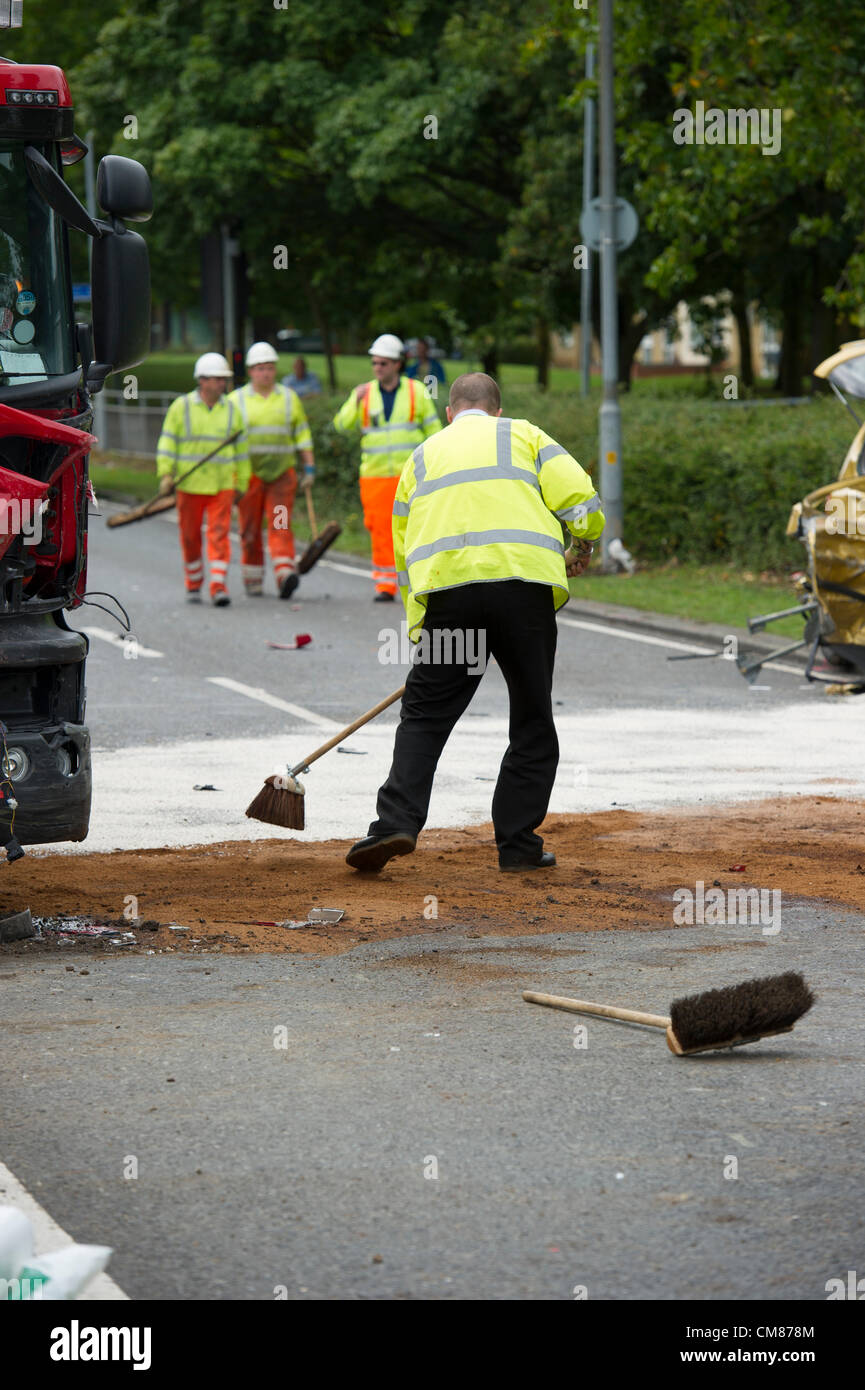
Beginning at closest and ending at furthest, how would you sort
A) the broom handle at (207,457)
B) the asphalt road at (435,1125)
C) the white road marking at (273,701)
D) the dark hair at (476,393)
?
1. the asphalt road at (435,1125)
2. the dark hair at (476,393)
3. the white road marking at (273,701)
4. the broom handle at (207,457)

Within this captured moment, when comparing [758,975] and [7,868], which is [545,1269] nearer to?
[758,975]

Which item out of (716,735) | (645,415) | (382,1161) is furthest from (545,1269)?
(645,415)

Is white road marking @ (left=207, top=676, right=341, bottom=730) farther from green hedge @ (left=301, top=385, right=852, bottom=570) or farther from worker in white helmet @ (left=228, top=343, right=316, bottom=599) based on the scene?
green hedge @ (left=301, top=385, right=852, bottom=570)

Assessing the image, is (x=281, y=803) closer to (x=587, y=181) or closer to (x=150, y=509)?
(x=150, y=509)

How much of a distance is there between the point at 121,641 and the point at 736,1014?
10.3 metres

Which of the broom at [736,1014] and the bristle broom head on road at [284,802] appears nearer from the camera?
the broom at [736,1014]

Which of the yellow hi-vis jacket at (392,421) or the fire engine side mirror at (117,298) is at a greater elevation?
the fire engine side mirror at (117,298)

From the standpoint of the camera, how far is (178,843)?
8219mm

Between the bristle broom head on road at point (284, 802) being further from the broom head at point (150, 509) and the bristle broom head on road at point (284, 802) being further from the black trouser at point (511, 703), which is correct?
the broom head at point (150, 509)

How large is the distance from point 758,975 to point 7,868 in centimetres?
308

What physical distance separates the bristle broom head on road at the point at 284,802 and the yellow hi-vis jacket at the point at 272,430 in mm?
9451

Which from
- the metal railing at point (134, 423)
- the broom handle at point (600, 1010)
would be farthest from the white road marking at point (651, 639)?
the metal railing at point (134, 423)

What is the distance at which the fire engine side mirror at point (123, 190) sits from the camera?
696 centimetres

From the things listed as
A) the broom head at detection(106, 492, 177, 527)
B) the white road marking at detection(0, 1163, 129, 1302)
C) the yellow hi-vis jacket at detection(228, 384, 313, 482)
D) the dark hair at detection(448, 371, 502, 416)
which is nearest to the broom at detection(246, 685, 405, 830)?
the dark hair at detection(448, 371, 502, 416)
